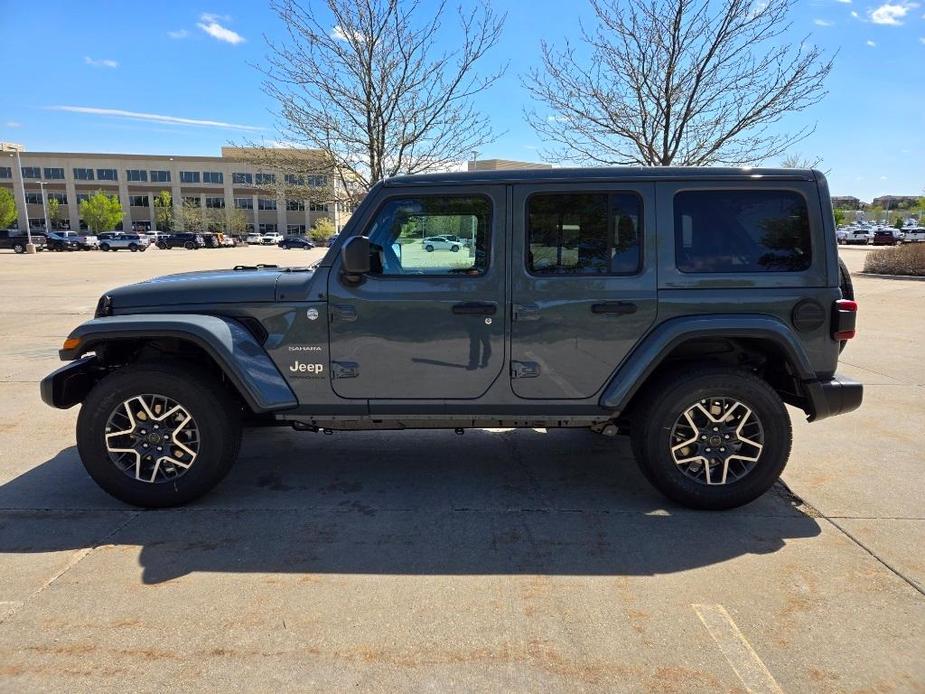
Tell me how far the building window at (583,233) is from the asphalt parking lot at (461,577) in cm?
149

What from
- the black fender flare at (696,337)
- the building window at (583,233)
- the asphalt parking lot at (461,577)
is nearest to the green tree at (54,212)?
the asphalt parking lot at (461,577)

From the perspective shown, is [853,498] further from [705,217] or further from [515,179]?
[515,179]

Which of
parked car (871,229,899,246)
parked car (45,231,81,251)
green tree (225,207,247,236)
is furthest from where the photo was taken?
green tree (225,207,247,236)

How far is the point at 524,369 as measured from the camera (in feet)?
12.0

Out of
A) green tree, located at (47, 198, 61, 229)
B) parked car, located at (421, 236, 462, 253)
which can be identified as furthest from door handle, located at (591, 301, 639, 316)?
green tree, located at (47, 198, 61, 229)

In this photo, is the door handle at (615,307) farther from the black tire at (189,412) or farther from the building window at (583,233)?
the black tire at (189,412)

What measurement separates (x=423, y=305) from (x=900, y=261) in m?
23.5

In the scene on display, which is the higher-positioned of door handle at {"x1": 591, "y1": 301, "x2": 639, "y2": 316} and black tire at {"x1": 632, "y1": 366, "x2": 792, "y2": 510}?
door handle at {"x1": 591, "y1": 301, "x2": 639, "y2": 316}

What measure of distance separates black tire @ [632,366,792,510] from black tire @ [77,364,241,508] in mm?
2528

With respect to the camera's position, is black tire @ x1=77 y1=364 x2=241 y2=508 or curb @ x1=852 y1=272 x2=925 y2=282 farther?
curb @ x1=852 y1=272 x2=925 y2=282

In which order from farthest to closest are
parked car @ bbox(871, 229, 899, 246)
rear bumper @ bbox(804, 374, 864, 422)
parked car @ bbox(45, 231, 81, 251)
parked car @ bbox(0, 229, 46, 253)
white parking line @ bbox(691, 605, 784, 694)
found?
parked car @ bbox(45, 231, 81, 251) → parked car @ bbox(871, 229, 899, 246) → parked car @ bbox(0, 229, 46, 253) → rear bumper @ bbox(804, 374, 864, 422) → white parking line @ bbox(691, 605, 784, 694)

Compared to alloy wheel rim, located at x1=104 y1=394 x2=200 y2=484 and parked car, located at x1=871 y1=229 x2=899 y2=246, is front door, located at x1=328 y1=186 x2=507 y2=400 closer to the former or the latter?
alloy wheel rim, located at x1=104 y1=394 x2=200 y2=484


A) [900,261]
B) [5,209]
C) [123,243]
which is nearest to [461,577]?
[900,261]

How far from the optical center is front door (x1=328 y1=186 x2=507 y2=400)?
11.8 ft
